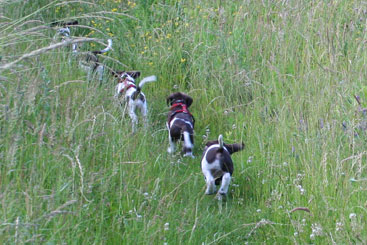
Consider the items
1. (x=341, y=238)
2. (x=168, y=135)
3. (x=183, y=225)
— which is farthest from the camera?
(x=168, y=135)

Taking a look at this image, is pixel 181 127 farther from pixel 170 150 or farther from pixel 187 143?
pixel 170 150

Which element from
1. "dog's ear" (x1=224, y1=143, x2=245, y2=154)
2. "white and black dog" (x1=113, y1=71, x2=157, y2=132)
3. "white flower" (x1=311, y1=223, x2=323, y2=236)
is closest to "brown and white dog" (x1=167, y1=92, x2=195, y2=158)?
"white and black dog" (x1=113, y1=71, x2=157, y2=132)

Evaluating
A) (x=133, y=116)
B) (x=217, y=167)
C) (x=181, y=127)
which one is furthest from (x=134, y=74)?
(x=217, y=167)

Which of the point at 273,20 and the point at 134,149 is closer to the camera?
the point at 134,149

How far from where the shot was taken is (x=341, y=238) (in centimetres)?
352

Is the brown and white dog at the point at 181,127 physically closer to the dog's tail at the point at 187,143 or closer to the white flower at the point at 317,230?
the dog's tail at the point at 187,143

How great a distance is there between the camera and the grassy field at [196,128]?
354cm

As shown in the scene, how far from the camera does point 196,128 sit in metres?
6.70

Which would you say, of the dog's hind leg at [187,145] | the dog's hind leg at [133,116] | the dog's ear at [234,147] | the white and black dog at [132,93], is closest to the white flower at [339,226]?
the dog's ear at [234,147]

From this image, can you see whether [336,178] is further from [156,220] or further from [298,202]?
[156,220]

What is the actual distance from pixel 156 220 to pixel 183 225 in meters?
0.22

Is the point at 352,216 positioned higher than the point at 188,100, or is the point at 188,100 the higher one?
the point at 352,216

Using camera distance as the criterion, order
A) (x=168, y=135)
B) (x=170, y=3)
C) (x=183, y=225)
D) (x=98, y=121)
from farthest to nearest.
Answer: (x=170, y=3) < (x=168, y=135) < (x=98, y=121) < (x=183, y=225)

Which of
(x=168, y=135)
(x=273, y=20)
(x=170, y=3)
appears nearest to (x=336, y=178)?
(x=168, y=135)
